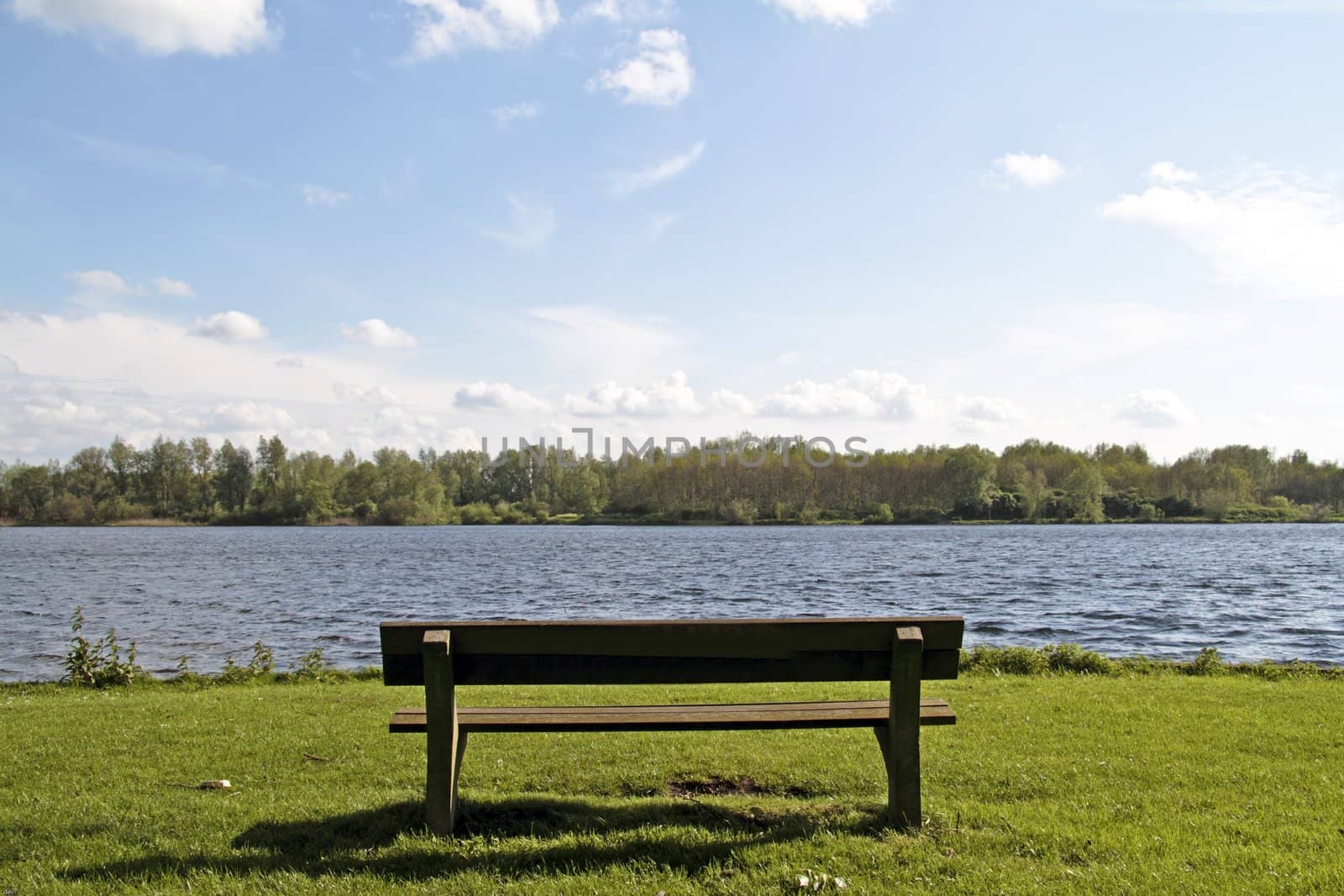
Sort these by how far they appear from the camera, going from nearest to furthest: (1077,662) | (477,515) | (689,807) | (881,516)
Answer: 1. (689,807)
2. (1077,662)
3. (881,516)
4. (477,515)

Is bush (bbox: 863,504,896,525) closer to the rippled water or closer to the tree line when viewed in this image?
the tree line

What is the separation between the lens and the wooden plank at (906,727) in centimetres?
555

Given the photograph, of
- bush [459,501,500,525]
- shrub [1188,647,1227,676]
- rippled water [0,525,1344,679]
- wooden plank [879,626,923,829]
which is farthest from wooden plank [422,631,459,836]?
bush [459,501,500,525]

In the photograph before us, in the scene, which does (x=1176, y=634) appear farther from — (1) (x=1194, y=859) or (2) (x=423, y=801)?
(2) (x=423, y=801)

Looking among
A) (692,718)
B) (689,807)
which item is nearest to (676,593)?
(689,807)

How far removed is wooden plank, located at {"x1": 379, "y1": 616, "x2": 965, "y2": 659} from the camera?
17.8 feet

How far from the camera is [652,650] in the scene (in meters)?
5.45

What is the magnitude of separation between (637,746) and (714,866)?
3.59 m

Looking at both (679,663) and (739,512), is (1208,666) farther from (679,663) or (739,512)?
(739,512)

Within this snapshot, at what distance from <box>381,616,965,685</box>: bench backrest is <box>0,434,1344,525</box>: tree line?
150577mm

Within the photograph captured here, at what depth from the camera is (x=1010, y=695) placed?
38.8 ft

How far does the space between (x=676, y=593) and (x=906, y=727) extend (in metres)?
32.8

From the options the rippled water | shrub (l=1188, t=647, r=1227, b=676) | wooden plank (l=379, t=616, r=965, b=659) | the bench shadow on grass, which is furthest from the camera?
the rippled water

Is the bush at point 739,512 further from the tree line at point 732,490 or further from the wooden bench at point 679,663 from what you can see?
the wooden bench at point 679,663
